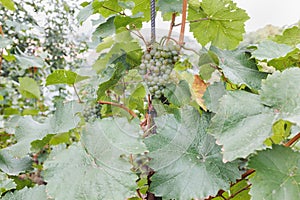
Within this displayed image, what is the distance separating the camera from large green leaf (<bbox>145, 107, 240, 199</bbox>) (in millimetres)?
502

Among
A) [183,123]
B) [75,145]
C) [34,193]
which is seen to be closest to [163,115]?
[183,123]

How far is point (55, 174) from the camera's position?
0.50 m

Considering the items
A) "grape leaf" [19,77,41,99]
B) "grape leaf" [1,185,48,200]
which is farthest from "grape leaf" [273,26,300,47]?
"grape leaf" [19,77,41,99]

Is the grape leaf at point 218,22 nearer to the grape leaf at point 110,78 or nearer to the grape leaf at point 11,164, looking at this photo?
the grape leaf at point 110,78

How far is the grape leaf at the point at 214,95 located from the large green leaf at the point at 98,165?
0.12m

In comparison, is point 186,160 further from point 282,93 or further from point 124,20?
point 124,20

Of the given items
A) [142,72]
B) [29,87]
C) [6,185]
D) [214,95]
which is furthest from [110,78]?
[29,87]

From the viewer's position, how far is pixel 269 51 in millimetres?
565

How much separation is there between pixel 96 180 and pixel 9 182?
23 centimetres

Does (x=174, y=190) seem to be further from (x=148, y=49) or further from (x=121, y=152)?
(x=148, y=49)

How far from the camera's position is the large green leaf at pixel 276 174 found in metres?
0.44

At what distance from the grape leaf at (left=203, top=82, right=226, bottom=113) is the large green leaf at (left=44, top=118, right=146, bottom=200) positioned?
119 millimetres

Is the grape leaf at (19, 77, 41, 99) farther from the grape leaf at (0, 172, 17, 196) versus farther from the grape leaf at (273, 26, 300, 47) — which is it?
the grape leaf at (273, 26, 300, 47)

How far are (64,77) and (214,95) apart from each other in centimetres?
27
